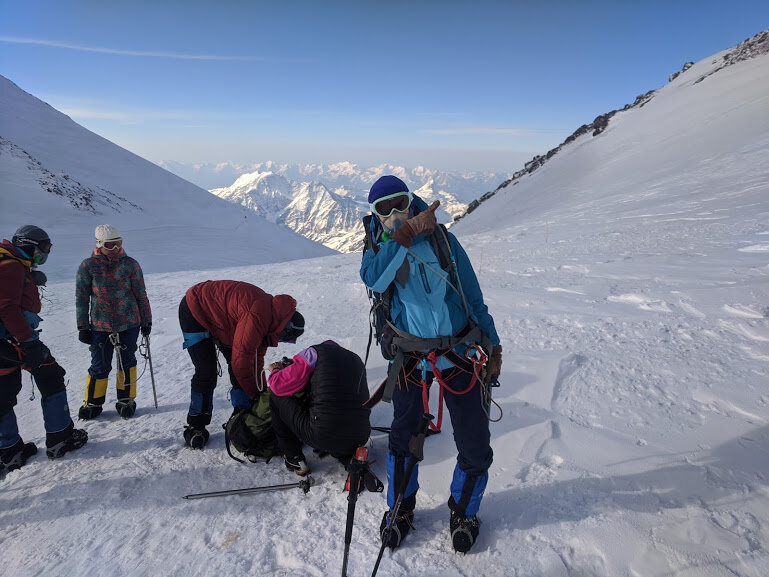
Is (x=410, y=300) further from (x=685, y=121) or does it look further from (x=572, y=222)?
(x=685, y=121)

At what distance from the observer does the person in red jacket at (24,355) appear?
140 inches

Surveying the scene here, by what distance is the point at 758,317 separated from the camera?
179 inches

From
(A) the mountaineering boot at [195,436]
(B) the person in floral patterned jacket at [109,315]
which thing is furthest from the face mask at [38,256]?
(A) the mountaineering boot at [195,436]

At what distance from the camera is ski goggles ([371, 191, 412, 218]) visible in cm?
255

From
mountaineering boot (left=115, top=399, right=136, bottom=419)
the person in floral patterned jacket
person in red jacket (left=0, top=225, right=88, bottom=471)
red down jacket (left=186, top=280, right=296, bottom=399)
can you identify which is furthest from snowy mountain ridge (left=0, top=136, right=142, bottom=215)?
red down jacket (left=186, top=280, right=296, bottom=399)

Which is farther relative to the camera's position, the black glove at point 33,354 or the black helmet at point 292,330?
the black helmet at point 292,330

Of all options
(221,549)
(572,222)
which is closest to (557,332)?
(221,549)

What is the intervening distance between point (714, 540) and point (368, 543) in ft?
7.26

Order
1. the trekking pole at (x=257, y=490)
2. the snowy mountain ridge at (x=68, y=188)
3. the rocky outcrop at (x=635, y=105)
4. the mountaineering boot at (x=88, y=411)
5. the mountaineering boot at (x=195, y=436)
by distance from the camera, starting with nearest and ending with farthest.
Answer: the trekking pole at (x=257, y=490), the mountaineering boot at (x=195, y=436), the mountaineering boot at (x=88, y=411), the snowy mountain ridge at (x=68, y=188), the rocky outcrop at (x=635, y=105)

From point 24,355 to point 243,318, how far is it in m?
2.05

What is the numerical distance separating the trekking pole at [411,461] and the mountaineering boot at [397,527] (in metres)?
0.03

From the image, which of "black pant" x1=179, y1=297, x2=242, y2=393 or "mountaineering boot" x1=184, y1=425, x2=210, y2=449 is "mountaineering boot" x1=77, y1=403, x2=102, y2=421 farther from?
"black pant" x1=179, y1=297, x2=242, y2=393

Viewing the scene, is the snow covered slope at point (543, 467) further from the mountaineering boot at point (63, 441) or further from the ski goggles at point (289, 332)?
the ski goggles at point (289, 332)

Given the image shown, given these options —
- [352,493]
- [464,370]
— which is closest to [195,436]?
[352,493]
